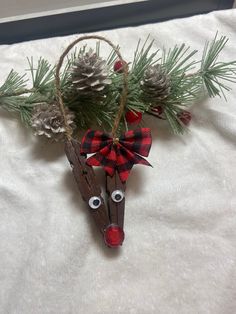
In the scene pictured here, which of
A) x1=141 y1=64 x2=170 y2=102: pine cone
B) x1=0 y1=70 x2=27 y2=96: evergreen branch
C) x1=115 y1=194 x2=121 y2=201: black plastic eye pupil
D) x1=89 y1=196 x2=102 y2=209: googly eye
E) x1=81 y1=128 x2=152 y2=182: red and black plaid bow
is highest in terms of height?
x1=141 y1=64 x2=170 y2=102: pine cone

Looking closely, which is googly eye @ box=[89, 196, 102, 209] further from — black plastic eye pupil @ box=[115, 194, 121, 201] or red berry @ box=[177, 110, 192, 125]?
red berry @ box=[177, 110, 192, 125]

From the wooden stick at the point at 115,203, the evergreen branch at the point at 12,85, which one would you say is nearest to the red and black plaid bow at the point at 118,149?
the wooden stick at the point at 115,203

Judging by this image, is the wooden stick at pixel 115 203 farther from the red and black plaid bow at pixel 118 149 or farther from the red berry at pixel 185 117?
the red berry at pixel 185 117

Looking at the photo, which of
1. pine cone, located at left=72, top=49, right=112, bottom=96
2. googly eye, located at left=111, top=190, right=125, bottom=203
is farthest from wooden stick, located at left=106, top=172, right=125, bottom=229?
pine cone, located at left=72, top=49, right=112, bottom=96

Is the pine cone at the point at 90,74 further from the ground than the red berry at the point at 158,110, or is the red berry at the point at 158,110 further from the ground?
the pine cone at the point at 90,74

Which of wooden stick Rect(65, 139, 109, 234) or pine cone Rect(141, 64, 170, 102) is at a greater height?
pine cone Rect(141, 64, 170, 102)

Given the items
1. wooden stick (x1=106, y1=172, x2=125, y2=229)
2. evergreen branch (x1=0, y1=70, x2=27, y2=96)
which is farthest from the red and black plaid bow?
evergreen branch (x1=0, y1=70, x2=27, y2=96)
